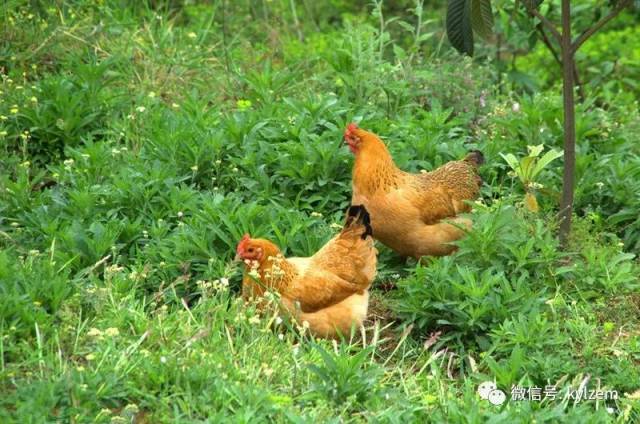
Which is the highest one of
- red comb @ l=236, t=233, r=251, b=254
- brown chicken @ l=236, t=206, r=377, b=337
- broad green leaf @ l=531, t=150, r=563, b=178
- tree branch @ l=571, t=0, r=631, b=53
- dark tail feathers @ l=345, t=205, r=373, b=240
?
tree branch @ l=571, t=0, r=631, b=53

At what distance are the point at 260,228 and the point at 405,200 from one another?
2.84 ft

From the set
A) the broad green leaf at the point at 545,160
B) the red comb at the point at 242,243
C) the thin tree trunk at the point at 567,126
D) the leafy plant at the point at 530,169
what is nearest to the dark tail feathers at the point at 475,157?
the leafy plant at the point at 530,169

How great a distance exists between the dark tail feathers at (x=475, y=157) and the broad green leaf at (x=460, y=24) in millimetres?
1158

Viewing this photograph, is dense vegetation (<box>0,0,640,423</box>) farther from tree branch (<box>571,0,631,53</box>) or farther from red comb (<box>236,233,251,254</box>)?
tree branch (<box>571,0,631,53</box>)

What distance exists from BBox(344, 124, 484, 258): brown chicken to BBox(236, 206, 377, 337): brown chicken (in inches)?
17.5

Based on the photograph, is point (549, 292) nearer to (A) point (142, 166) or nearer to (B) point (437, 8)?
(A) point (142, 166)

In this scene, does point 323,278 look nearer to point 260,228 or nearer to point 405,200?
point 260,228

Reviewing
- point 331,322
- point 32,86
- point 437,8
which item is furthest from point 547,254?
point 437,8

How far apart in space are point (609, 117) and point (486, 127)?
89 centimetres

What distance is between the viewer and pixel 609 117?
8055 mm

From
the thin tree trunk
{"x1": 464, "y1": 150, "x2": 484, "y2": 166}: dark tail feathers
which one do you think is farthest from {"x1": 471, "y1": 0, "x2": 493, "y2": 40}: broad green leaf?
{"x1": 464, "y1": 150, "x2": 484, "y2": 166}: dark tail feathers

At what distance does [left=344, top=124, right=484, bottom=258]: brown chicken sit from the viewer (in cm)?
637

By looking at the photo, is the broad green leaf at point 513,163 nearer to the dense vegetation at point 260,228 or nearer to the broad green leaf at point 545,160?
the broad green leaf at point 545,160

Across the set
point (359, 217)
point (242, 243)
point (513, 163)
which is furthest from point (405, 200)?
point (242, 243)
